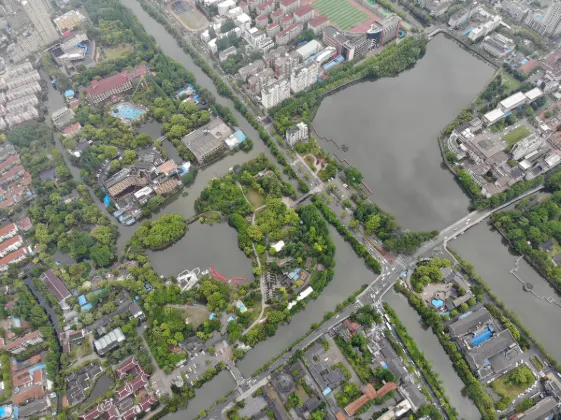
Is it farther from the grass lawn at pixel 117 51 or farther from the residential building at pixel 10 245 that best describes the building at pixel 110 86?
the residential building at pixel 10 245

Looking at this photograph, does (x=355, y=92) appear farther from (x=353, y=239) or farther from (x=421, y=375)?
(x=421, y=375)

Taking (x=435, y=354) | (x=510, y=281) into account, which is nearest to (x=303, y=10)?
(x=510, y=281)

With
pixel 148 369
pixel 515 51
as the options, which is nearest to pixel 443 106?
pixel 515 51

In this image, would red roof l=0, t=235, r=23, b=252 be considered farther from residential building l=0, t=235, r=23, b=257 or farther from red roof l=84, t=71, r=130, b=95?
red roof l=84, t=71, r=130, b=95

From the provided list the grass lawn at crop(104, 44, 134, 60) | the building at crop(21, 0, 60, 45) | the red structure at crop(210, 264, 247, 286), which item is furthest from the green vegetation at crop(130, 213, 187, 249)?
the building at crop(21, 0, 60, 45)

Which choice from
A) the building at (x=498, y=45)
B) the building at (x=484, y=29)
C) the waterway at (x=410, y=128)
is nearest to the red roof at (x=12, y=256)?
the waterway at (x=410, y=128)

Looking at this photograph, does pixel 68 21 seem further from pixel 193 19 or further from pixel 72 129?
pixel 72 129
